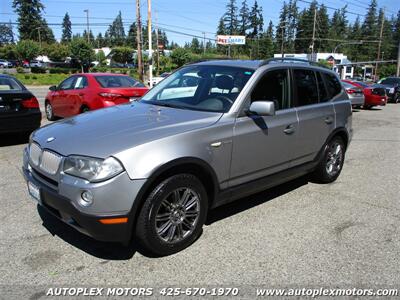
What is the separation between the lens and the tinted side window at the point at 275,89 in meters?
4.20

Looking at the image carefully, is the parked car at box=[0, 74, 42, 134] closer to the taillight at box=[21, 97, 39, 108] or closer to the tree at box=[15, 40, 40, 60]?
the taillight at box=[21, 97, 39, 108]

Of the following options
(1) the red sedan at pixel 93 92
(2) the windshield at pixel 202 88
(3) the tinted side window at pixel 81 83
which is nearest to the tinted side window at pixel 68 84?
(1) the red sedan at pixel 93 92

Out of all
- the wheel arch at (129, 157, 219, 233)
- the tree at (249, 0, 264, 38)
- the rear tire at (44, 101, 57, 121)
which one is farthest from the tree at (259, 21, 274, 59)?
the wheel arch at (129, 157, 219, 233)

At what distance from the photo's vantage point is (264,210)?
4652 mm

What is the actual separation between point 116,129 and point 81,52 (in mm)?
73627

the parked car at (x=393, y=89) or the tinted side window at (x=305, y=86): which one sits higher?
the tinted side window at (x=305, y=86)

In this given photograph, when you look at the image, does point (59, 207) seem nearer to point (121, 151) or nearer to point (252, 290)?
point (121, 151)

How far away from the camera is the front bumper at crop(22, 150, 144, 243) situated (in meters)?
2.97

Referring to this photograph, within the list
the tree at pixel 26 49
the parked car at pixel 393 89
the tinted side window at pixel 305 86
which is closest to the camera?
the tinted side window at pixel 305 86

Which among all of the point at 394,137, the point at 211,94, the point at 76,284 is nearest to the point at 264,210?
the point at 211,94

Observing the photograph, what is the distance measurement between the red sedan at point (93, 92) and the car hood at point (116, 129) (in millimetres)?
5026

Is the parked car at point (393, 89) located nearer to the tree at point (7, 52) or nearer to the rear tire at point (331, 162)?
the rear tire at point (331, 162)

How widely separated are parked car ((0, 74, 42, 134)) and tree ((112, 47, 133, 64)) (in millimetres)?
86043

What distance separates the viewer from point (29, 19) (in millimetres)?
99938
